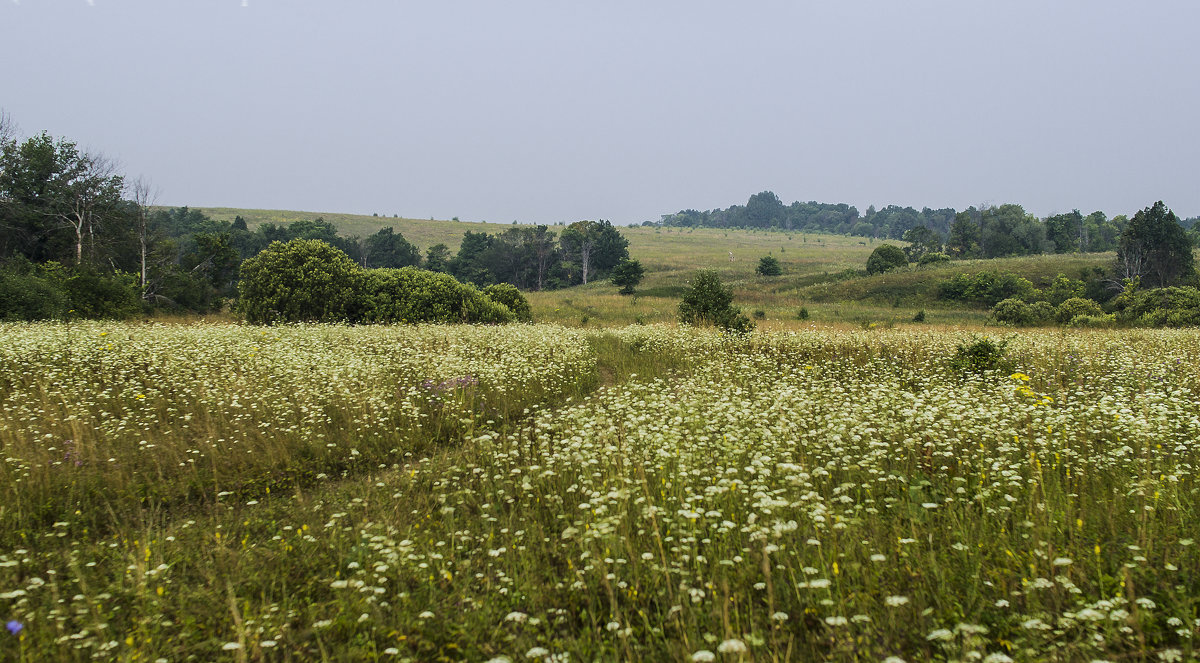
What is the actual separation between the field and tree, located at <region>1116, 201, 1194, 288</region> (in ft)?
149

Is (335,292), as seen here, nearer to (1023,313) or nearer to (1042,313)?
(1023,313)

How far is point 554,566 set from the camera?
137 inches

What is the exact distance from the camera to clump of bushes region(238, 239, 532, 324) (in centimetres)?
2009

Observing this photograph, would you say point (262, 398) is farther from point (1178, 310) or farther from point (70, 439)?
point (1178, 310)

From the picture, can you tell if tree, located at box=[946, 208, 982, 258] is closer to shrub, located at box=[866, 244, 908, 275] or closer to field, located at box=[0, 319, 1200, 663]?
shrub, located at box=[866, 244, 908, 275]

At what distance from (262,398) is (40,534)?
9.21 ft

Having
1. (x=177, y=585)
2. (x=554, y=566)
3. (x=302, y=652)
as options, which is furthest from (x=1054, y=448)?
(x=177, y=585)

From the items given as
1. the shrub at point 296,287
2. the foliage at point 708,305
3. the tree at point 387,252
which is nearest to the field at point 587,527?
the foliage at point 708,305

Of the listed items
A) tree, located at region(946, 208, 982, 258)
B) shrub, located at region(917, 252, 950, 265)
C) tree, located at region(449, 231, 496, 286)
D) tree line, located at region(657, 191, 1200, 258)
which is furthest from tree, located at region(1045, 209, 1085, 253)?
tree, located at region(449, 231, 496, 286)

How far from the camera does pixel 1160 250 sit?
39812mm

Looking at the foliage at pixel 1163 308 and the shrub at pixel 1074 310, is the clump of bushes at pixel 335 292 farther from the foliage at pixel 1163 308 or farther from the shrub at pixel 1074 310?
the shrub at pixel 1074 310

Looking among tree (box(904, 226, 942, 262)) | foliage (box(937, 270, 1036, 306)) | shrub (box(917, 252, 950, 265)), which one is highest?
tree (box(904, 226, 942, 262))

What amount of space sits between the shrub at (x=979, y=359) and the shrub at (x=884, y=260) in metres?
53.6

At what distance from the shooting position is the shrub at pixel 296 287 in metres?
20.0
